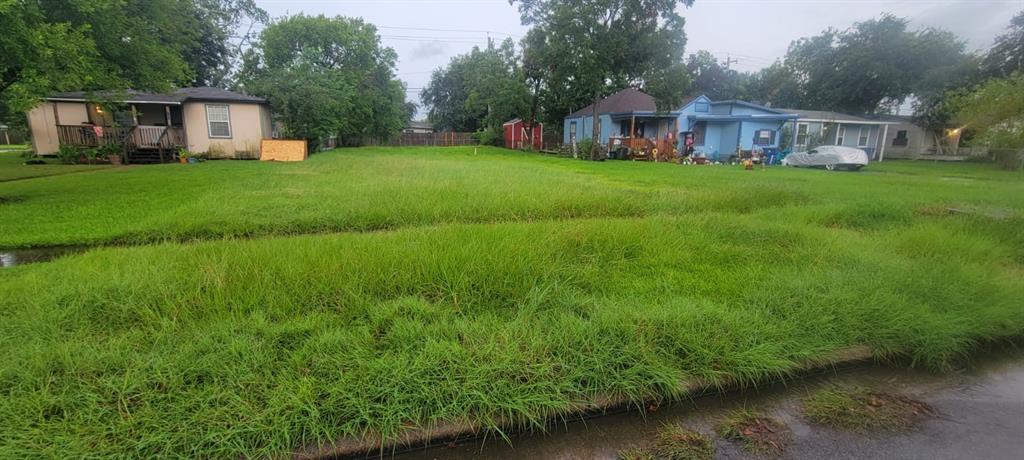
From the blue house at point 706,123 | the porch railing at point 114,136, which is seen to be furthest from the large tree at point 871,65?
the porch railing at point 114,136

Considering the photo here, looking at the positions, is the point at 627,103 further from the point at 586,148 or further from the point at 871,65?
the point at 871,65

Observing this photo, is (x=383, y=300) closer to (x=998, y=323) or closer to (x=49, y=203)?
(x=998, y=323)

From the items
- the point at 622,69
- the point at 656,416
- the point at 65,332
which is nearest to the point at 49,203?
the point at 65,332

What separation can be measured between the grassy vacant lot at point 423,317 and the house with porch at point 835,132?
22622 mm

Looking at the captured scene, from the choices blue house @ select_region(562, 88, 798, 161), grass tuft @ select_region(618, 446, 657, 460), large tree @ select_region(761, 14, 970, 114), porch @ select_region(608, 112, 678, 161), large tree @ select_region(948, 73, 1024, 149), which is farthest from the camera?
large tree @ select_region(761, 14, 970, 114)

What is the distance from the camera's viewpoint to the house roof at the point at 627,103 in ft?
82.5

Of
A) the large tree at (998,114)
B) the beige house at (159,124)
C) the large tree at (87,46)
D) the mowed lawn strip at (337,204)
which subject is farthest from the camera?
the large tree at (998,114)

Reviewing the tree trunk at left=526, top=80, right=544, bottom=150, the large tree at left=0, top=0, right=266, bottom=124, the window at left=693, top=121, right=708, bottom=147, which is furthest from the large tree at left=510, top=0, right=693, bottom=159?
the large tree at left=0, top=0, right=266, bottom=124

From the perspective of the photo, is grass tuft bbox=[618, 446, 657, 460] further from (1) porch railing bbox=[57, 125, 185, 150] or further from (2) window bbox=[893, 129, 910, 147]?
(2) window bbox=[893, 129, 910, 147]

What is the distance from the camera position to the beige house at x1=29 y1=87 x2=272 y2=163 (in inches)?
632

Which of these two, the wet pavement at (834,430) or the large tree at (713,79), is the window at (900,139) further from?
the wet pavement at (834,430)

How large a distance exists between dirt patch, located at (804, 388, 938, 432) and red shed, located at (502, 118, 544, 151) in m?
30.4

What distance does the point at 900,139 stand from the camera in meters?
31.6

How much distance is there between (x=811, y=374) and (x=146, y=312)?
4.22 metres
